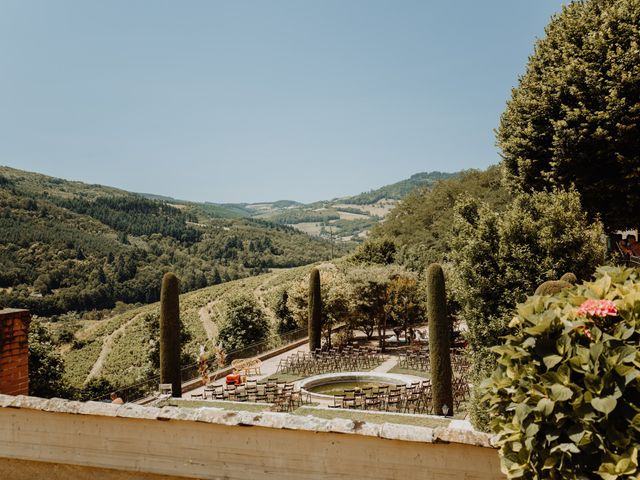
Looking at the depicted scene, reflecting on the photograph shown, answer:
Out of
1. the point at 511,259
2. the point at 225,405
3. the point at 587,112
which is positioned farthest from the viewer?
the point at 225,405

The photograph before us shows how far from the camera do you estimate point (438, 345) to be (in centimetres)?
1633

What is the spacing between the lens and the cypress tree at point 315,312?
27.6m

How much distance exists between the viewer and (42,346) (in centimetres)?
2067

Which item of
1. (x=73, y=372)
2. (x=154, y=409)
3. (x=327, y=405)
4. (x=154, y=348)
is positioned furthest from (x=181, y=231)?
(x=154, y=409)

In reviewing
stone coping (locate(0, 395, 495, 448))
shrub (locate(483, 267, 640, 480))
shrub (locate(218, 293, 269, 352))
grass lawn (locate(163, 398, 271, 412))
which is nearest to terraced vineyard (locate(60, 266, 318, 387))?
shrub (locate(218, 293, 269, 352))

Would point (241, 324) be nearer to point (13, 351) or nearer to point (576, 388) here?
point (13, 351)

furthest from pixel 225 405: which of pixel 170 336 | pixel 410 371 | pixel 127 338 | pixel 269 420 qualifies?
pixel 127 338

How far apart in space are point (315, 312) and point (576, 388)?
25.8 meters

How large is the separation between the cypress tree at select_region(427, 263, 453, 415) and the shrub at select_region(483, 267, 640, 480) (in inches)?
547

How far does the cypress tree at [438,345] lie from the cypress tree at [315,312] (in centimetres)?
1153

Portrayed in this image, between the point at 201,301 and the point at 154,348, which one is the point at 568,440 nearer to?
the point at 154,348

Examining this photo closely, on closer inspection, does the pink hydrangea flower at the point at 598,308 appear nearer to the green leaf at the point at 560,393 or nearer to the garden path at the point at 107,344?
the green leaf at the point at 560,393

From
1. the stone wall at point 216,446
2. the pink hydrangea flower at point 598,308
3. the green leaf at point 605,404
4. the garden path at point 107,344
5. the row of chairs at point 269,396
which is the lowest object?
the garden path at point 107,344

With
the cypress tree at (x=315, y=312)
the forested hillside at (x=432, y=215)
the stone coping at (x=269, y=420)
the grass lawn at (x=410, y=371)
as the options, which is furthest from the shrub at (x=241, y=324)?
the stone coping at (x=269, y=420)
